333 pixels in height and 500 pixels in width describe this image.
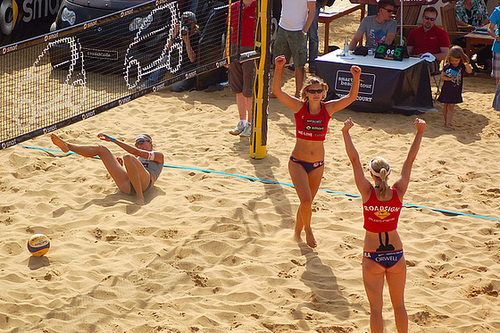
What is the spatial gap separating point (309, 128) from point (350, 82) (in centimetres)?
463

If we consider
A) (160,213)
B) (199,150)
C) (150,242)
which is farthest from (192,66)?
(150,242)

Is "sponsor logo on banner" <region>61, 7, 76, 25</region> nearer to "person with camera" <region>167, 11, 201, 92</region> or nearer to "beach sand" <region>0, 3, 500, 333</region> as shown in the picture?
"person with camera" <region>167, 11, 201, 92</region>

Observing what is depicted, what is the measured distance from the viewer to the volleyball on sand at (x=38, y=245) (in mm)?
5551

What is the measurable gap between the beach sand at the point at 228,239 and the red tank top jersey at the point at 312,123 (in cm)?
117

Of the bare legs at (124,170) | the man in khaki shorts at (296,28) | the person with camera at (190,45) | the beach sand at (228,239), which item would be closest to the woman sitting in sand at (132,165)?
the bare legs at (124,170)

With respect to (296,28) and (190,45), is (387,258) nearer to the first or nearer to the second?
(190,45)

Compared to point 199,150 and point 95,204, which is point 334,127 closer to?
point 199,150

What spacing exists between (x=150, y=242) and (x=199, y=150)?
279cm

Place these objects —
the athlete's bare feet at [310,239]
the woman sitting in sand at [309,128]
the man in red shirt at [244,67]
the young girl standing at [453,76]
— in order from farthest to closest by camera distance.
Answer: the young girl standing at [453,76] < the man in red shirt at [244,67] < the athlete's bare feet at [310,239] < the woman sitting in sand at [309,128]

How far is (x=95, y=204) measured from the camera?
686cm

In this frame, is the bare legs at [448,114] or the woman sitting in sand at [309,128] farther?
the bare legs at [448,114]

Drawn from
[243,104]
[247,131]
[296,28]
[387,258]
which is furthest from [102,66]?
[387,258]

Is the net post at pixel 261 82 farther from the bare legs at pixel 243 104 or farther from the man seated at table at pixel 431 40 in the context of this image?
Answer: the man seated at table at pixel 431 40

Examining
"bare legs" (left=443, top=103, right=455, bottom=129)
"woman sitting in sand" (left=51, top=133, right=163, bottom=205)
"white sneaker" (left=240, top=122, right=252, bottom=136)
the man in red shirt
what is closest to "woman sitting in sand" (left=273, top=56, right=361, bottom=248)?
"woman sitting in sand" (left=51, top=133, right=163, bottom=205)
